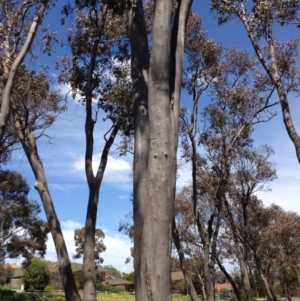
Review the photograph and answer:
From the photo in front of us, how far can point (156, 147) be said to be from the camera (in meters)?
4.87

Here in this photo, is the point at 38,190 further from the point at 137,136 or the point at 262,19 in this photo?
the point at 262,19

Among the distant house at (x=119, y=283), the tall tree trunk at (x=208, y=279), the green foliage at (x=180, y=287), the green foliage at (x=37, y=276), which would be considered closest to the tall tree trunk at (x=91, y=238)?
the tall tree trunk at (x=208, y=279)

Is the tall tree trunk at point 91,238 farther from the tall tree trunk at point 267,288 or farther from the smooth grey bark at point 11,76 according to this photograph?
the tall tree trunk at point 267,288

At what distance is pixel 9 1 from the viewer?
10797 millimetres

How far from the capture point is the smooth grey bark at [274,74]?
990 cm

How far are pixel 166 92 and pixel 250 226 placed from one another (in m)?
19.1

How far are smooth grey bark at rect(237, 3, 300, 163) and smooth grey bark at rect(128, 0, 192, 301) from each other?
15.1 ft

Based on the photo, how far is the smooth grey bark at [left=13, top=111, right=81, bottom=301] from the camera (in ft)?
24.3

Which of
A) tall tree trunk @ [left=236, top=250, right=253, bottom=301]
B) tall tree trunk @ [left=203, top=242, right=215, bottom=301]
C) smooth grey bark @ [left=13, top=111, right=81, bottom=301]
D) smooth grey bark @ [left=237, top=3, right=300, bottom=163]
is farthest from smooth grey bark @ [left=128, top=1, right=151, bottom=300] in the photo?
tall tree trunk @ [left=236, top=250, right=253, bottom=301]

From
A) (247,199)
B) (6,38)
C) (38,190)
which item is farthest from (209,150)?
(38,190)

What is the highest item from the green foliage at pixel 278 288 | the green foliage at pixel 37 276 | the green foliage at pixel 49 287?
the green foliage at pixel 37 276

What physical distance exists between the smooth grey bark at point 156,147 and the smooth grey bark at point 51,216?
292 cm

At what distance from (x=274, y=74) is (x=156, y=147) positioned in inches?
287

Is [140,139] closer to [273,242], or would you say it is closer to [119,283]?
[273,242]
